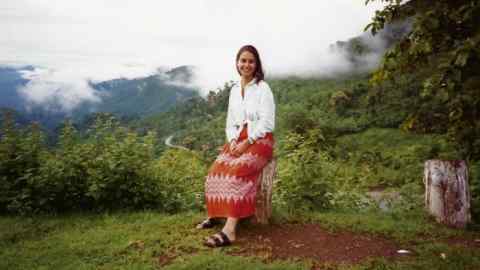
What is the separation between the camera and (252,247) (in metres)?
5.31

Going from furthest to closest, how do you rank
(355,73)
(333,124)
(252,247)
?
(355,73), (333,124), (252,247)

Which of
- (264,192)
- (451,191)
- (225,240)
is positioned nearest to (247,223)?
(264,192)

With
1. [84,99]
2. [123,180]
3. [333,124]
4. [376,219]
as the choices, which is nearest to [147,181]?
[123,180]

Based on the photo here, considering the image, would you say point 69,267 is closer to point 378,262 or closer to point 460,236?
point 378,262

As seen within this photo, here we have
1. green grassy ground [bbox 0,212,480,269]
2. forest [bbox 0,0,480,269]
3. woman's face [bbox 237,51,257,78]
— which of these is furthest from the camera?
woman's face [bbox 237,51,257,78]

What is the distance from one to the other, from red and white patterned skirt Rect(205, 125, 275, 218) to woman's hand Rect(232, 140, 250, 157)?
0.12 feet

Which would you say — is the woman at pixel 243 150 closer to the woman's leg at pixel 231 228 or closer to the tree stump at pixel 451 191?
the woman's leg at pixel 231 228

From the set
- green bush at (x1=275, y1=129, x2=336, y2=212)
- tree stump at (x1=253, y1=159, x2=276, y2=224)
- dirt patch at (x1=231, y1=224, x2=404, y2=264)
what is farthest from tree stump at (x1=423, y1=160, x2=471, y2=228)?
tree stump at (x1=253, y1=159, x2=276, y2=224)

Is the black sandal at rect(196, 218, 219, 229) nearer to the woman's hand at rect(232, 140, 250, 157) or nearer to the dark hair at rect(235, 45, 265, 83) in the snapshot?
the woman's hand at rect(232, 140, 250, 157)

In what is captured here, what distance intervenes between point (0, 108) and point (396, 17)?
19.8 ft

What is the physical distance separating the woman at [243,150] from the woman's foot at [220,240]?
0.02 meters

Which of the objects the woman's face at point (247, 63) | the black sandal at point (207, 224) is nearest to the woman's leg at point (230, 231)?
the black sandal at point (207, 224)

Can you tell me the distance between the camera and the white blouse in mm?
5785

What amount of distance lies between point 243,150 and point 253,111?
0.52m
